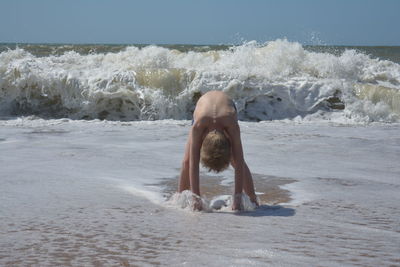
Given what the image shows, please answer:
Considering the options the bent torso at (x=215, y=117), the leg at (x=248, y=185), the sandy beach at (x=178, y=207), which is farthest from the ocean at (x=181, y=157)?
the bent torso at (x=215, y=117)

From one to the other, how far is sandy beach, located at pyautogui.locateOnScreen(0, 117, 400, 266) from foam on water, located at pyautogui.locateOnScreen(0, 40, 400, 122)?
3.31 metres

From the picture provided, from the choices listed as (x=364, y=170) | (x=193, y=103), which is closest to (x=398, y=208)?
(x=364, y=170)

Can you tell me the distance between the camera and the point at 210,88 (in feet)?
38.6

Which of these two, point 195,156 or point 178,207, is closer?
point 195,156

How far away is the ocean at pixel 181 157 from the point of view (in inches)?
126

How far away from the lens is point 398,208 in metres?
4.24

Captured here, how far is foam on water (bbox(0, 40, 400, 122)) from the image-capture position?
443 inches

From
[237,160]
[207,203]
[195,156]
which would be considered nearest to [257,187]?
[207,203]

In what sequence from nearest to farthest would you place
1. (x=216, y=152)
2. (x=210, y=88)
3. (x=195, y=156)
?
1. (x=216, y=152)
2. (x=195, y=156)
3. (x=210, y=88)

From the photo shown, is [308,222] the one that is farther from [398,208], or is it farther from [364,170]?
[364,170]

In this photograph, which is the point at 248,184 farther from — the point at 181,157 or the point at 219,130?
the point at 181,157

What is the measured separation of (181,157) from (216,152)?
2.57 m

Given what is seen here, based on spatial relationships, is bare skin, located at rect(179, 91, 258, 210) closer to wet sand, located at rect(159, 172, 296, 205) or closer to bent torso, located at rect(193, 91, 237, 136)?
bent torso, located at rect(193, 91, 237, 136)

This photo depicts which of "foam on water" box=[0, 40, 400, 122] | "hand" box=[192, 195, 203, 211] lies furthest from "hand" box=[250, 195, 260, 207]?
"foam on water" box=[0, 40, 400, 122]
